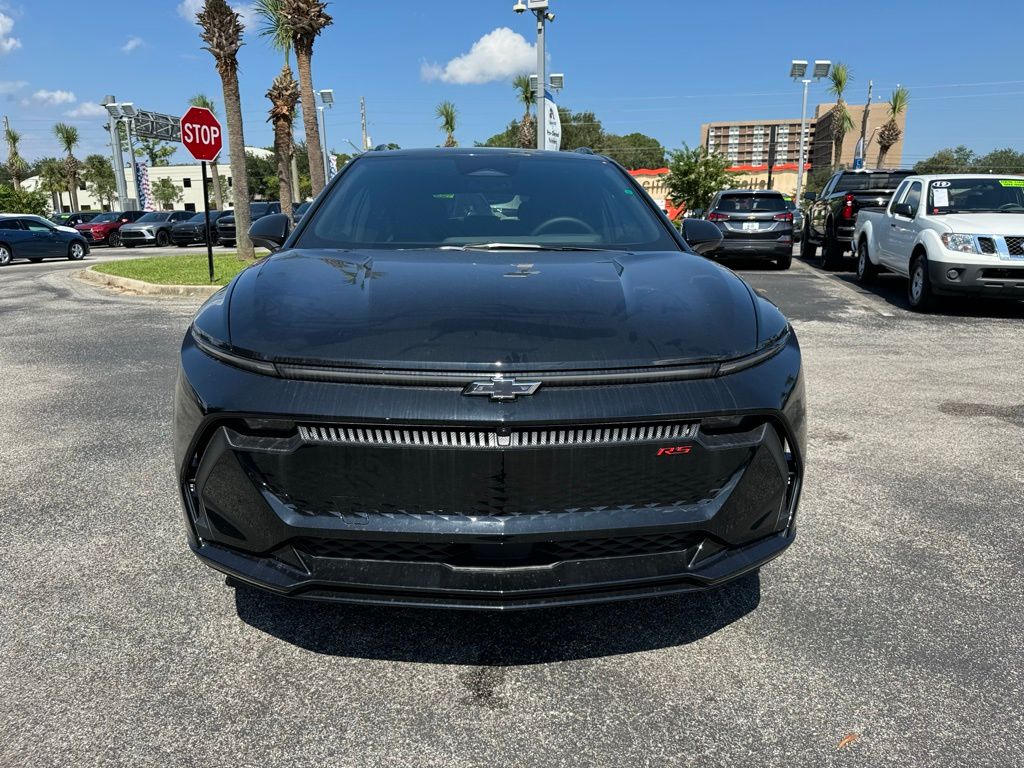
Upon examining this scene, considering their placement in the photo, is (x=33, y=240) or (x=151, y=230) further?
(x=151, y=230)

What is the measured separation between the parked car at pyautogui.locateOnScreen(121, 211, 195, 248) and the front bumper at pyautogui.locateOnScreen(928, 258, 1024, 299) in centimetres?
2975

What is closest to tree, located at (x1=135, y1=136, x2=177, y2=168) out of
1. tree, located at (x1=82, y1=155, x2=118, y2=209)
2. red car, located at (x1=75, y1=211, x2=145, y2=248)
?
tree, located at (x1=82, y1=155, x2=118, y2=209)

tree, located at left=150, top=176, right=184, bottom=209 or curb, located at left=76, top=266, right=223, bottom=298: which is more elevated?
tree, located at left=150, top=176, right=184, bottom=209

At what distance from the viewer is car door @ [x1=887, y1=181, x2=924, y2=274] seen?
10078 millimetres

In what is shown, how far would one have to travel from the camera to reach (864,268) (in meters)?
12.5

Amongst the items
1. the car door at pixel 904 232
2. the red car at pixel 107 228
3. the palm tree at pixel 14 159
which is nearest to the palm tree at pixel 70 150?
the palm tree at pixel 14 159

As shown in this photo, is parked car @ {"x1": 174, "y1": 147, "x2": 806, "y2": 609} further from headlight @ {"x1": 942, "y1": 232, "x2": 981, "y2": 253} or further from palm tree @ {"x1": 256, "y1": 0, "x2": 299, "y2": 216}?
palm tree @ {"x1": 256, "y1": 0, "x2": 299, "y2": 216}

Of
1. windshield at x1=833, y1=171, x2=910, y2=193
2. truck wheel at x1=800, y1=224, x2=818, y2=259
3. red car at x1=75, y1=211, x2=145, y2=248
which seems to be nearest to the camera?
windshield at x1=833, y1=171, x2=910, y2=193

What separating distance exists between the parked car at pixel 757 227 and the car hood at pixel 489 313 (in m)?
12.8

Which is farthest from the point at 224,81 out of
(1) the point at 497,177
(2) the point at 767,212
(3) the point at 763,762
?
(3) the point at 763,762

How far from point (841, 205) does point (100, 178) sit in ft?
300

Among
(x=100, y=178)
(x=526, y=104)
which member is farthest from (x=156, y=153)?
(x=526, y=104)

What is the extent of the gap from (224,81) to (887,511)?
55.3 feet

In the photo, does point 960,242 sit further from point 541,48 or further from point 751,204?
point 541,48
